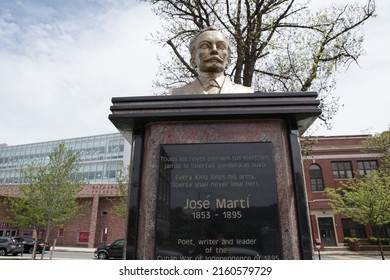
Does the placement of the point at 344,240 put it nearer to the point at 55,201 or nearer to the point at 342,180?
→ the point at 342,180

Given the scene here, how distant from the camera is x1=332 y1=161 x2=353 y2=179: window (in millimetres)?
27680

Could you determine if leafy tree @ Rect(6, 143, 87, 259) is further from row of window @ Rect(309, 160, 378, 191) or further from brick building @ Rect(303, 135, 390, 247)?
row of window @ Rect(309, 160, 378, 191)

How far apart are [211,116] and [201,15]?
11087 mm

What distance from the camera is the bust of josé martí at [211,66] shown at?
3895mm

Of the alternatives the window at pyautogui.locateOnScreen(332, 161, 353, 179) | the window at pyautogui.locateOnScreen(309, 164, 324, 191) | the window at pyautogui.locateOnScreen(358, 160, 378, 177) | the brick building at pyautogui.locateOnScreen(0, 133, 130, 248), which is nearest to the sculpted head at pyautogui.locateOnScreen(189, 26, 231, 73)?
the brick building at pyautogui.locateOnScreen(0, 133, 130, 248)

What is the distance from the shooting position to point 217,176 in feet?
9.46

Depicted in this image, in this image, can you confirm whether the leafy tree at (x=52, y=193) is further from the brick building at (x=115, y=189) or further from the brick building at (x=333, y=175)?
the brick building at (x=333, y=175)

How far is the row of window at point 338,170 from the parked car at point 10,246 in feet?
81.9

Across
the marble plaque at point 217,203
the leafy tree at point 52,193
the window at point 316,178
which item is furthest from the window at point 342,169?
the marble plaque at point 217,203

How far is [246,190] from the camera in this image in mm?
2828

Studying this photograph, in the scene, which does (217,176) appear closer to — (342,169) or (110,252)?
(110,252)

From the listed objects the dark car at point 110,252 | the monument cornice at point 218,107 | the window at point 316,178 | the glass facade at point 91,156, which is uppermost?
the glass facade at point 91,156

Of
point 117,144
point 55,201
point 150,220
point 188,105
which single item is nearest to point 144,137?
point 188,105

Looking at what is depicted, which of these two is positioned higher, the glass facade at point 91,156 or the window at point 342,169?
the glass facade at point 91,156
